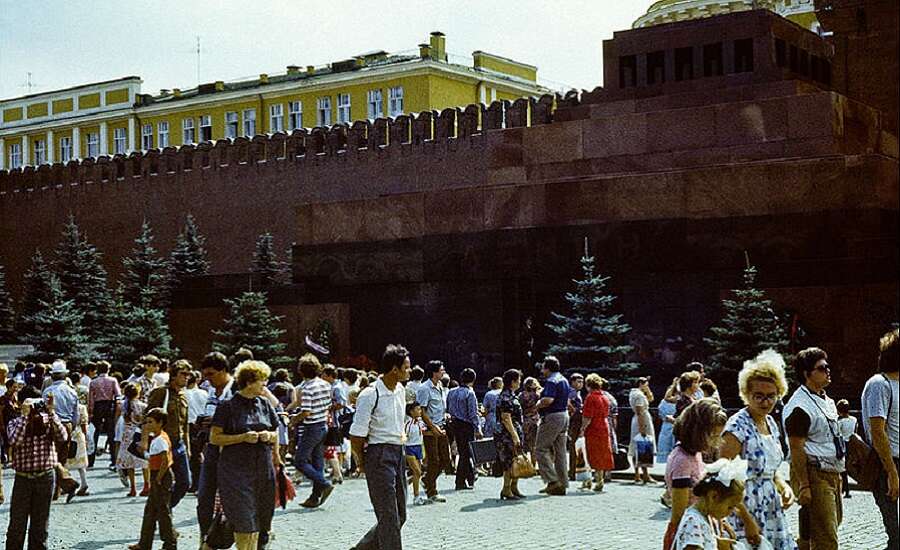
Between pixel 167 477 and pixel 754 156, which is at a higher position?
pixel 754 156

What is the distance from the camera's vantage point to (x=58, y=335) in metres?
28.3

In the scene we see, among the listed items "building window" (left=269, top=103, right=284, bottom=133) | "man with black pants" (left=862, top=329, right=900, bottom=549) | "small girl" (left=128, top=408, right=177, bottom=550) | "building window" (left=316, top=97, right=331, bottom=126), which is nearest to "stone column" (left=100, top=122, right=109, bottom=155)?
"building window" (left=269, top=103, right=284, bottom=133)

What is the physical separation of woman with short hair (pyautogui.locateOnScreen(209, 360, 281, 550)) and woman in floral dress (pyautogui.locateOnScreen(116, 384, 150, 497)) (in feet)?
14.9

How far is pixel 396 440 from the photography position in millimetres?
7473

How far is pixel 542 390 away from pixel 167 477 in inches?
175

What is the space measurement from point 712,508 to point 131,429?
27.3ft

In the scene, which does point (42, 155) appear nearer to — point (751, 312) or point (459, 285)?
point (459, 285)

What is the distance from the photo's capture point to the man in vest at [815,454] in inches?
244

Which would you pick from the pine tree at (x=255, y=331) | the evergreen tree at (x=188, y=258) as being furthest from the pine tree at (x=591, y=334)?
the evergreen tree at (x=188, y=258)

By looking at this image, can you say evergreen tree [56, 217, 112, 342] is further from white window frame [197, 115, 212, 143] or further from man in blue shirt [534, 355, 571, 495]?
man in blue shirt [534, 355, 571, 495]

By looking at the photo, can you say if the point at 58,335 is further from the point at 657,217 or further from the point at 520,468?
the point at 520,468

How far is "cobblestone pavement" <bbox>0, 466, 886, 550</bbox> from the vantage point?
8742 millimetres

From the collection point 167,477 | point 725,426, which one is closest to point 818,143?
point 167,477

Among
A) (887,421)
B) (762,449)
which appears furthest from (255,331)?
(762,449)
